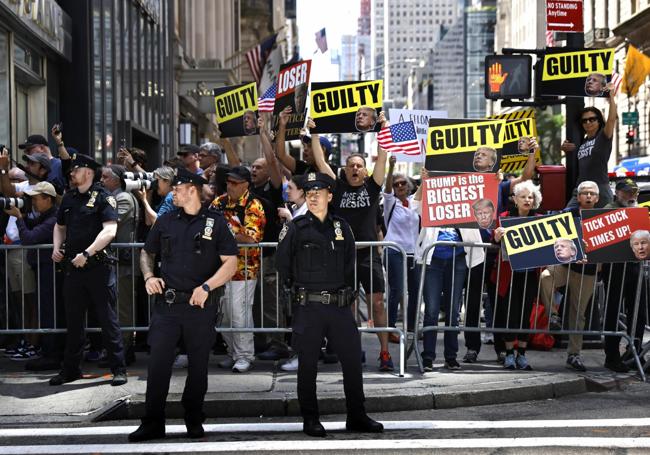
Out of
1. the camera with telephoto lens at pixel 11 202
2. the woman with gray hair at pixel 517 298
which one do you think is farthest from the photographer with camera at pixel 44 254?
the woman with gray hair at pixel 517 298

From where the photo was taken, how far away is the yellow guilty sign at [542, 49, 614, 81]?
10.8 metres

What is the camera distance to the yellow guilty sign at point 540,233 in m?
9.42

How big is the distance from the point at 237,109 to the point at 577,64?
4.01 metres

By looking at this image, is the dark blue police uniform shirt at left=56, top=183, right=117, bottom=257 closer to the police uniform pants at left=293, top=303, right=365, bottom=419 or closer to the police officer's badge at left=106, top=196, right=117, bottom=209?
the police officer's badge at left=106, top=196, right=117, bottom=209

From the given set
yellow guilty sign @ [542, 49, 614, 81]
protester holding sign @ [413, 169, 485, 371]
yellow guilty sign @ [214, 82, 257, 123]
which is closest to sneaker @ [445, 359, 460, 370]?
protester holding sign @ [413, 169, 485, 371]

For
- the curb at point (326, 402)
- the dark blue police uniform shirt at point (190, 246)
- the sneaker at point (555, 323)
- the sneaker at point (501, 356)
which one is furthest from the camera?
the sneaker at point (555, 323)

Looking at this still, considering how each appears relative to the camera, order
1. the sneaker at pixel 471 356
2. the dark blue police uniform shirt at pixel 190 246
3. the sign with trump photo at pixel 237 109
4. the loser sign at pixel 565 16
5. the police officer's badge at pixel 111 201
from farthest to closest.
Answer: the loser sign at pixel 565 16 → the sign with trump photo at pixel 237 109 → the sneaker at pixel 471 356 → the police officer's badge at pixel 111 201 → the dark blue police uniform shirt at pixel 190 246

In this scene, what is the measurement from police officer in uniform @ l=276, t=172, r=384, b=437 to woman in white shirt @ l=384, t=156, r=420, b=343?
3532mm

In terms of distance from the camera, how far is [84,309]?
8562 mm

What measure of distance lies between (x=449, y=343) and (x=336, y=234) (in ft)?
9.81

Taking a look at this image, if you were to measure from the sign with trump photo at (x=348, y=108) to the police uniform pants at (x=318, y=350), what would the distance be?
2949mm

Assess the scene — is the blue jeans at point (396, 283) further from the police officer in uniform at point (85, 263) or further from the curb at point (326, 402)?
the police officer in uniform at point (85, 263)

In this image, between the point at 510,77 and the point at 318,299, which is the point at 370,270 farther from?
the point at 510,77

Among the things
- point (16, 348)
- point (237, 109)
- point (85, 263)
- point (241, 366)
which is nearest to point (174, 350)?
point (85, 263)
